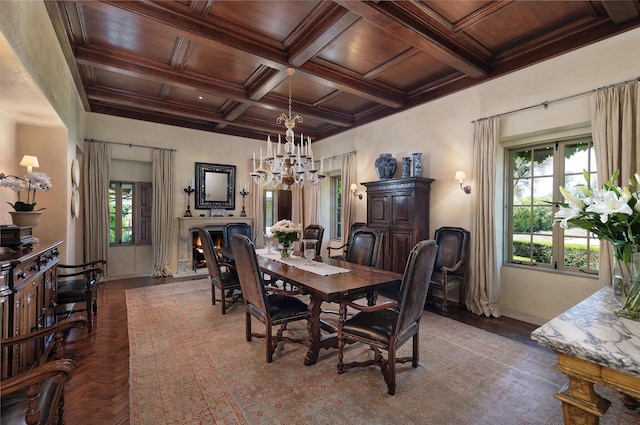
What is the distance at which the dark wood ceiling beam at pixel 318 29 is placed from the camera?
9.11ft

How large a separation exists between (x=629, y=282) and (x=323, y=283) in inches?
Answer: 71.4

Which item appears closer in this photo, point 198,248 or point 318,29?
point 318,29

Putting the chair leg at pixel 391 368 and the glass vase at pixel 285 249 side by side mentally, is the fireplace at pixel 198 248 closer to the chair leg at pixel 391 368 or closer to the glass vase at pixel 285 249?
the glass vase at pixel 285 249

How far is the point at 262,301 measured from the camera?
250 cm

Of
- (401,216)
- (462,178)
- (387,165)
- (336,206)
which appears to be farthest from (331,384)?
(336,206)

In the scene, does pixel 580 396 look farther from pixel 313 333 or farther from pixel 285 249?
pixel 285 249

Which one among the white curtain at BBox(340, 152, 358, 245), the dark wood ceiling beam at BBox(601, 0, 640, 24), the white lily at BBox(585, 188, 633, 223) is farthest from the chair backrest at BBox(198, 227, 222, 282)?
the dark wood ceiling beam at BBox(601, 0, 640, 24)

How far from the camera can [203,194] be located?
21.1 feet

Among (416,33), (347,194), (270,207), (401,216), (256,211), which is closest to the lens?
(416,33)

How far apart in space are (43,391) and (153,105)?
16.7 feet

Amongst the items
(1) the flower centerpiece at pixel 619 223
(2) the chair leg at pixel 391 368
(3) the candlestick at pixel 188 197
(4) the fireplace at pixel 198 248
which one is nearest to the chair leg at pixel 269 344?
(2) the chair leg at pixel 391 368

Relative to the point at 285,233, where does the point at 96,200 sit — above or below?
above

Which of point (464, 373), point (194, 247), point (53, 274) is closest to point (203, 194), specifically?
point (194, 247)

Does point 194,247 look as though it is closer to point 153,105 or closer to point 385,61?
point 153,105
